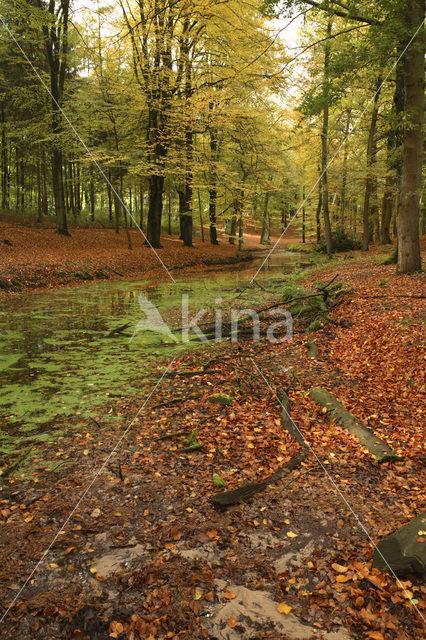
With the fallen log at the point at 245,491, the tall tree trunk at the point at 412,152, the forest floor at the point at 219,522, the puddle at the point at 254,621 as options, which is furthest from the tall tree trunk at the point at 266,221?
the puddle at the point at 254,621

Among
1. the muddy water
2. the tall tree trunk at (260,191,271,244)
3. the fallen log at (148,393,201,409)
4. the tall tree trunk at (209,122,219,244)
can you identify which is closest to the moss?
the fallen log at (148,393,201,409)

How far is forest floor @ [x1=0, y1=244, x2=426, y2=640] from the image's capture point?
2.43m

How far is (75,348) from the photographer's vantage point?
7.90 metres

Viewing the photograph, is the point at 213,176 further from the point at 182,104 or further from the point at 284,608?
the point at 284,608

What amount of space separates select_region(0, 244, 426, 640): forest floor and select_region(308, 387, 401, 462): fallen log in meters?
0.11

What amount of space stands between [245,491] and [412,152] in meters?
9.45

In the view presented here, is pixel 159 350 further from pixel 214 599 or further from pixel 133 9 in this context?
pixel 133 9

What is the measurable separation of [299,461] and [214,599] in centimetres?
191

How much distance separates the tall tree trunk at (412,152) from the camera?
8.45 metres

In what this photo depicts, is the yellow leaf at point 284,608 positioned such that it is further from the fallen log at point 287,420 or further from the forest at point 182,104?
the forest at point 182,104

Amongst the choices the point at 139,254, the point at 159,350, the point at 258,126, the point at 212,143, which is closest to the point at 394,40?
the point at 159,350

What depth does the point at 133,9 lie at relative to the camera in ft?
65.7

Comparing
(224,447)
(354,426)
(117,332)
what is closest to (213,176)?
(117,332)

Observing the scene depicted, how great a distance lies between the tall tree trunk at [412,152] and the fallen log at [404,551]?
8589 millimetres
